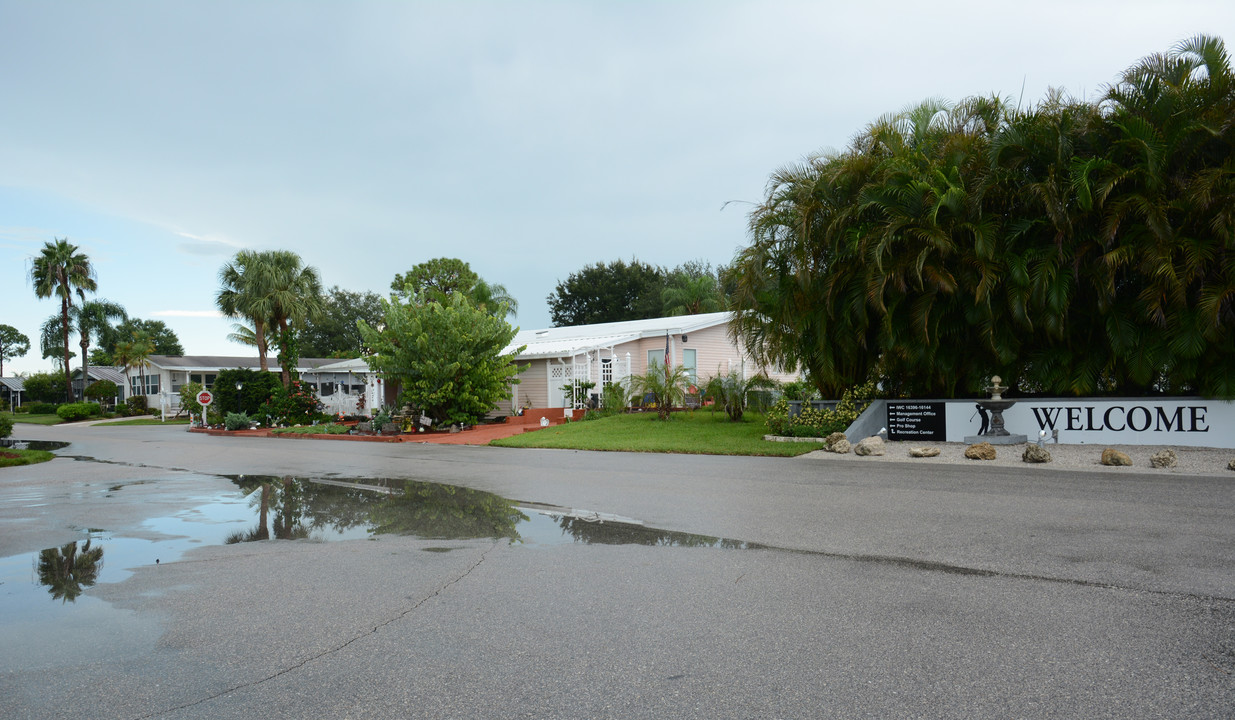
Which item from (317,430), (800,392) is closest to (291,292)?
(317,430)

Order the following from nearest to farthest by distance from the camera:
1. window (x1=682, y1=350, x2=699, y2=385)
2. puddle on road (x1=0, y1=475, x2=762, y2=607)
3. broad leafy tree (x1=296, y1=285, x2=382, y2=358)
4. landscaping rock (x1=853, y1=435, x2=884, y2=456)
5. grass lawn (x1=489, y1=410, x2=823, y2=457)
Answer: puddle on road (x1=0, y1=475, x2=762, y2=607) → landscaping rock (x1=853, y1=435, x2=884, y2=456) → grass lawn (x1=489, y1=410, x2=823, y2=457) → window (x1=682, y1=350, x2=699, y2=385) → broad leafy tree (x1=296, y1=285, x2=382, y2=358)

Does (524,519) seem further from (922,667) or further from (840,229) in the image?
(840,229)

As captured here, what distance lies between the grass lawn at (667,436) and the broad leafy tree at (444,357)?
3165 mm

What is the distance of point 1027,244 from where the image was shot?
14984mm

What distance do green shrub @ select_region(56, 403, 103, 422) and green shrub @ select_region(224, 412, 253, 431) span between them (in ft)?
72.4

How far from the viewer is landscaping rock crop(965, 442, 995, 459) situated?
546 inches

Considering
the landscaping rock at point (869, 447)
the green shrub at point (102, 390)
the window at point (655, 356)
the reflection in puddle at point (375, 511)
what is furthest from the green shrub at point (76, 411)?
the landscaping rock at point (869, 447)

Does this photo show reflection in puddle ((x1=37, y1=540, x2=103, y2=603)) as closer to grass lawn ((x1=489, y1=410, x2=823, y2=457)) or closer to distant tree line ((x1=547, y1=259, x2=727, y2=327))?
grass lawn ((x1=489, y1=410, x2=823, y2=457))

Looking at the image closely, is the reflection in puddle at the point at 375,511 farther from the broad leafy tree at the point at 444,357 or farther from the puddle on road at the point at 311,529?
the broad leafy tree at the point at 444,357

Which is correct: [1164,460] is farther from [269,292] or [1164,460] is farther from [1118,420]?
[269,292]

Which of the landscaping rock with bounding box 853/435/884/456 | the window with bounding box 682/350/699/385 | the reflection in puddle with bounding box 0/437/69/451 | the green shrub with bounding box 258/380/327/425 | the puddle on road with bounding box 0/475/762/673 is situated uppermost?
the window with bounding box 682/350/699/385

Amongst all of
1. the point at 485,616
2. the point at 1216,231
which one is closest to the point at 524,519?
the point at 485,616

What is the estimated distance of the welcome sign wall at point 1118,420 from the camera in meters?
14.2

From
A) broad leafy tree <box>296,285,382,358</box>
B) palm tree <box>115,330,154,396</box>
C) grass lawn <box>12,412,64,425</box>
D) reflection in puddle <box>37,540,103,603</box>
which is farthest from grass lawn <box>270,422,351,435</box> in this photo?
broad leafy tree <box>296,285,382,358</box>
